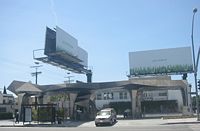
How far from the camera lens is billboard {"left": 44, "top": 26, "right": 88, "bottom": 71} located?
62.5 m

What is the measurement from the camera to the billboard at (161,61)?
74750 mm

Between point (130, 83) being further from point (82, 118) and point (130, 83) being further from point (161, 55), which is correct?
point (161, 55)

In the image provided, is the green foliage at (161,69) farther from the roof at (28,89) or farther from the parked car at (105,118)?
the parked car at (105,118)

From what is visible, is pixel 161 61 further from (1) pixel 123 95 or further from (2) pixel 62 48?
(1) pixel 123 95

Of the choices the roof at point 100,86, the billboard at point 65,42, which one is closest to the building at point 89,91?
the roof at point 100,86

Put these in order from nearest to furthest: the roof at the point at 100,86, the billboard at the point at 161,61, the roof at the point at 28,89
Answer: the roof at the point at 100,86, the roof at the point at 28,89, the billboard at the point at 161,61

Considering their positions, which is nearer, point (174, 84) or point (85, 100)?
point (174, 84)

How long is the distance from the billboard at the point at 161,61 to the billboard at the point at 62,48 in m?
A: 12.9

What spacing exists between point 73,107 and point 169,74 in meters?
27.4

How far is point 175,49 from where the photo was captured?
75875 mm

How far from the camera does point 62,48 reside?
6500cm

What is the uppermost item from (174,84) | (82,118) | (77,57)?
(77,57)

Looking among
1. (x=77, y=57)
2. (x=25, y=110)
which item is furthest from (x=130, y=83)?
(x=77, y=57)

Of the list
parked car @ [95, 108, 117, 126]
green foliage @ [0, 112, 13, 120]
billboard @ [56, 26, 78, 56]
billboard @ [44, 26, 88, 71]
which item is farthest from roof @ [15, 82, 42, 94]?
parked car @ [95, 108, 117, 126]
